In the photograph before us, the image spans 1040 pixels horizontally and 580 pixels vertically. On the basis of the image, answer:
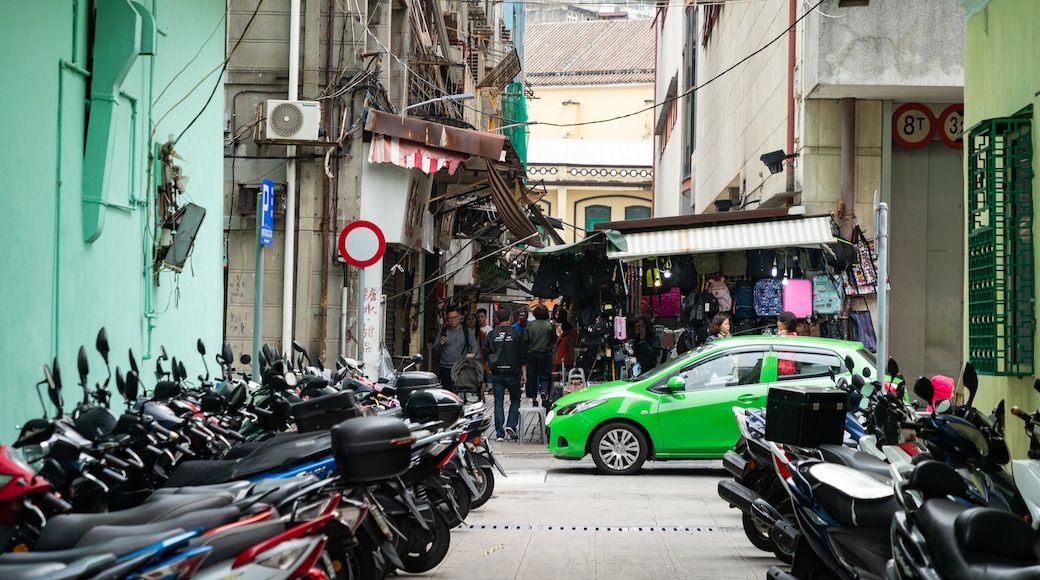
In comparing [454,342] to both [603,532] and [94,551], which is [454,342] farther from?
[94,551]

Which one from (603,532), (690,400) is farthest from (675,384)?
(603,532)

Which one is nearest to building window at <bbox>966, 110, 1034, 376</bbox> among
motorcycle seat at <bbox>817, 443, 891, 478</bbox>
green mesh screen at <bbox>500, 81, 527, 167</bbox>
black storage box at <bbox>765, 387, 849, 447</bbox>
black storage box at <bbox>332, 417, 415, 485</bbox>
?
black storage box at <bbox>765, 387, 849, 447</bbox>

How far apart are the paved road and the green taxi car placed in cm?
37

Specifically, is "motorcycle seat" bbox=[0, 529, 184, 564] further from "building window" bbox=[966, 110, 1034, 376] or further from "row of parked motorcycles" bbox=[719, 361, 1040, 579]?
"building window" bbox=[966, 110, 1034, 376]

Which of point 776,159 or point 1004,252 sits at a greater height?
point 776,159

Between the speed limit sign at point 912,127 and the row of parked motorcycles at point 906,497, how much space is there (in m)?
11.0

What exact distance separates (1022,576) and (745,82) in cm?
2246

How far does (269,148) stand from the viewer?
19031 millimetres

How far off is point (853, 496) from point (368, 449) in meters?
2.46

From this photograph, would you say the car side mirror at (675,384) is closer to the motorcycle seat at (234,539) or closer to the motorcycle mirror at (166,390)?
the motorcycle mirror at (166,390)

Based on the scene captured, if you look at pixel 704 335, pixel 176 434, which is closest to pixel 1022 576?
pixel 176 434

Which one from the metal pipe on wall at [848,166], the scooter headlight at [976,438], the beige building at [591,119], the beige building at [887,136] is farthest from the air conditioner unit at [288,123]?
the beige building at [591,119]

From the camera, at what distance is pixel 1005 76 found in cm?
980

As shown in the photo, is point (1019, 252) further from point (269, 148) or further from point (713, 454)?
point (269, 148)
